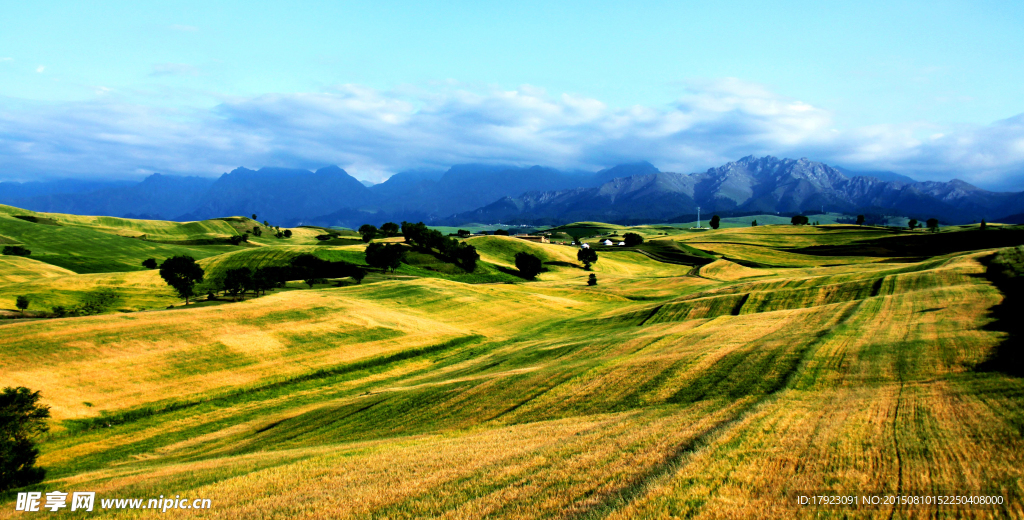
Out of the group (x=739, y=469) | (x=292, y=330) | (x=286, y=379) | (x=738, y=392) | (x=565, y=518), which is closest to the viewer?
(x=565, y=518)

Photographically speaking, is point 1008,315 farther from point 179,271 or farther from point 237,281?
point 179,271

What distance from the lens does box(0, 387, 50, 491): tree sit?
19812 millimetres

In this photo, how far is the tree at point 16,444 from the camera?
19.8 metres

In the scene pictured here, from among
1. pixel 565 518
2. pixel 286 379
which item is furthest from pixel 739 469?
pixel 286 379

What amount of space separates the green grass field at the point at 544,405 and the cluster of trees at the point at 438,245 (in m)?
66.6

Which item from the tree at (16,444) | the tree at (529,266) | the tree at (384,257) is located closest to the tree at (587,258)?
the tree at (529,266)

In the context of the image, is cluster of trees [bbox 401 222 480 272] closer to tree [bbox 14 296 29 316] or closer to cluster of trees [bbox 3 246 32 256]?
tree [bbox 14 296 29 316]

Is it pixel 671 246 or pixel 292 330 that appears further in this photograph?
pixel 671 246

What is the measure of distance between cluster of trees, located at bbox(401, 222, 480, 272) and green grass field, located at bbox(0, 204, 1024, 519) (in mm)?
66614

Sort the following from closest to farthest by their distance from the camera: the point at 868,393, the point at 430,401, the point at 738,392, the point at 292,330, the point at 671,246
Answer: the point at 868,393
the point at 738,392
the point at 430,401
the point at 292,330
the point at 671,246

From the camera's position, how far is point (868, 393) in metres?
19.6

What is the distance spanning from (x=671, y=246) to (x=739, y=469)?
168 m

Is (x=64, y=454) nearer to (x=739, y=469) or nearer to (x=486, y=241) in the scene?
(x=739, y=469)

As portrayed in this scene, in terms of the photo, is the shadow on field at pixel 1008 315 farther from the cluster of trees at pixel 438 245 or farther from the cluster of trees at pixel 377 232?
the cluster of trees at pixel 377 232
